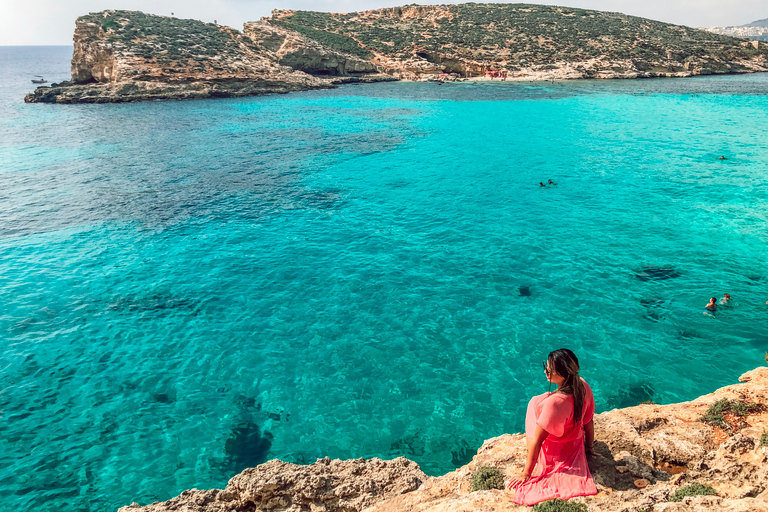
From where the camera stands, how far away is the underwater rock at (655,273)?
1878cm

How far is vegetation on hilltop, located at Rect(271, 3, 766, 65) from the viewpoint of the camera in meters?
101

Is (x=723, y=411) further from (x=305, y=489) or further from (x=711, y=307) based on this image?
(x=711, y=307)

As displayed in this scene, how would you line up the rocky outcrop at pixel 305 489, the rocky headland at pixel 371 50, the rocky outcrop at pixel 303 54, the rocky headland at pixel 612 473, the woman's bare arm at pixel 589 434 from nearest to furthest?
the rocky headland at pixel 612 473 → the woman's bare arm at pixel 589 434 → the rocky outcrop at pixel 305 489 → the rocky headland at pixel 371 50 → the rocky outcrop at pixel 303 54

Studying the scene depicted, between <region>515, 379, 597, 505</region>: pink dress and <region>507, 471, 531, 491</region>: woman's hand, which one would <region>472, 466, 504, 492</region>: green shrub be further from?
<region>515, 379, 597, 505</region>: pink dress

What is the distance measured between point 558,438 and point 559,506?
867 millimetres

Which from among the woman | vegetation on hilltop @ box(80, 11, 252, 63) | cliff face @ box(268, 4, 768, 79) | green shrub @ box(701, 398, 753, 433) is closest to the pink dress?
the woman

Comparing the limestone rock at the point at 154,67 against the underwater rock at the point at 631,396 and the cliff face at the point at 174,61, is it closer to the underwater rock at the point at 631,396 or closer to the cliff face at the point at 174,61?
the cliff face at the point at 174,61

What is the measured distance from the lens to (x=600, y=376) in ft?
45.2

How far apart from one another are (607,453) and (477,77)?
4052 inches

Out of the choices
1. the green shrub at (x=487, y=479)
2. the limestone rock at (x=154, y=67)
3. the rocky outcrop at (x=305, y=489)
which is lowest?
the rocky outcrop at (x=305, y=489)

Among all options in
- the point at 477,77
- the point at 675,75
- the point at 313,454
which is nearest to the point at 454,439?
the point at 313,454

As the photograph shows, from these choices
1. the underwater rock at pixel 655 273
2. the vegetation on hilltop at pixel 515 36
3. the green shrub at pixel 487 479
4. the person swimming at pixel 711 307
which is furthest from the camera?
the vegetation on hilltop at pixel 515 36

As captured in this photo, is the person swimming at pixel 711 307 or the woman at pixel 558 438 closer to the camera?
the woman at pixel 558 438

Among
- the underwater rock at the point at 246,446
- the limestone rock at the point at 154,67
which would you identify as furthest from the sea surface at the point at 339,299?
the limestone rock at the point at 154,67
